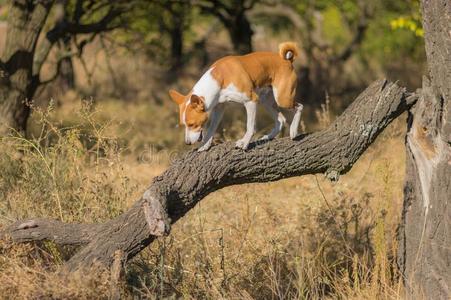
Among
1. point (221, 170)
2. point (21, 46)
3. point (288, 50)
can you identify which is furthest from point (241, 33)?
point (221, 170)

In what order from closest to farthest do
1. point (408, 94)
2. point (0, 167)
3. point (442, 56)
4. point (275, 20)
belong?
point (442, 56) < point (408, 94) < point (0, 167) < point (275, 20)

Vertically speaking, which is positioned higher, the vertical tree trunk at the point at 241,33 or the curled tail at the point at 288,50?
the curled tail at the point at 288,50

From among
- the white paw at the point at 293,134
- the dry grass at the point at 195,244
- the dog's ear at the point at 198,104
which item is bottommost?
the dry grass at the point at 195,244

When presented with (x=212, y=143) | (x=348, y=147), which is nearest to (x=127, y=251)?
(x=212, y=143)

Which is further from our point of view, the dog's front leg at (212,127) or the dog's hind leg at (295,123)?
the dog's hind leg at (295,123)

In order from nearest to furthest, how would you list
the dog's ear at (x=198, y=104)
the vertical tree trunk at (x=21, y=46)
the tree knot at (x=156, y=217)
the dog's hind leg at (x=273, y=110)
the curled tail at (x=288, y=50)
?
the tree knot at (x=156, y=217) < the dog's ear at (x=198, y=104) < the curled tail at (x=288, y=50) < the dog's hind leg at (x=273, y=110) < the vertical tree trunk at (x=21, y=46)

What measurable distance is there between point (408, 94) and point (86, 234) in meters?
2.54

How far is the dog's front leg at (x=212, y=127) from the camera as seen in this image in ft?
18.0

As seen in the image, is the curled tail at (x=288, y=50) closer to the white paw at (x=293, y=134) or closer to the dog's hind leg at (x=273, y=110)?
the dog's hind leg at (x=273, y=110)

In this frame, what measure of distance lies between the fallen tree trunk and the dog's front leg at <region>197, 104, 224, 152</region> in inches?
2.8

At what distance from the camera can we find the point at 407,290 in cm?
582

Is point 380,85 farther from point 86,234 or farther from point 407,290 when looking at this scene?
point 86,234

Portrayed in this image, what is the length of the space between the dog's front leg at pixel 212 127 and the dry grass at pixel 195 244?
2.59 feet

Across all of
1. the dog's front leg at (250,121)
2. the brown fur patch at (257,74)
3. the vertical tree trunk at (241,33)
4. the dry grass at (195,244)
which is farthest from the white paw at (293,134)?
the vertical tree trunk at (241,33)
